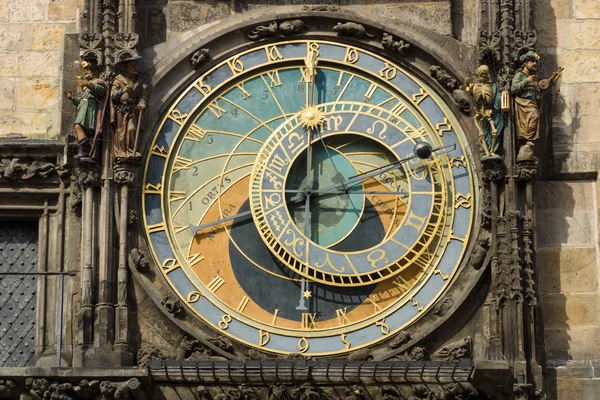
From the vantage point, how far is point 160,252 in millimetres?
18859

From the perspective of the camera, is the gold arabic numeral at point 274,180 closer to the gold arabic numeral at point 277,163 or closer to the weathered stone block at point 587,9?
the gold arabic numeral at point 277,163

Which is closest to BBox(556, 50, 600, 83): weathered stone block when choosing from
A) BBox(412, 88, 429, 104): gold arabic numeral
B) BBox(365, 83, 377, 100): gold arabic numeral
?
BBox(412, 88, 429, 104): gold arabic numeral

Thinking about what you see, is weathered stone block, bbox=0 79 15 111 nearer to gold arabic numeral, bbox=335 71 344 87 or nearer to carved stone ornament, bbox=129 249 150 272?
carved stone ornament, bbox=129 249 150 272

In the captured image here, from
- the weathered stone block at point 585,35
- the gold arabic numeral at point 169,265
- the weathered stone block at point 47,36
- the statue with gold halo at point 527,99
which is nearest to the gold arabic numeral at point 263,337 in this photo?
the gold arabic numeral at point 169,265

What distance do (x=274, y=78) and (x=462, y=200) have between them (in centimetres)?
215

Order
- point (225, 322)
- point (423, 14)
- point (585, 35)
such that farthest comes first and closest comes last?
point (585, 35) → point (423, 14) → point (225, 322)

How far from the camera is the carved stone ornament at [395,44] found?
1928 centimetres

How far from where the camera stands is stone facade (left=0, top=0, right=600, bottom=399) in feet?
60.4

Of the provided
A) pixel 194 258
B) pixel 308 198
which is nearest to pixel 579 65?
pixel 308 198

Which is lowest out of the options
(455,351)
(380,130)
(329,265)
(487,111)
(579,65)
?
(455,351)

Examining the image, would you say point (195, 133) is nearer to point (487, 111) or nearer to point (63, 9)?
point (63, 9)

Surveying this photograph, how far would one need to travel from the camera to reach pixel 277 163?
19078mm

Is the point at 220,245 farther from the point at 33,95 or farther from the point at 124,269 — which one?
the point at 33,95

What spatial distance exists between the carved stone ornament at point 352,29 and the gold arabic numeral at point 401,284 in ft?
7.84
